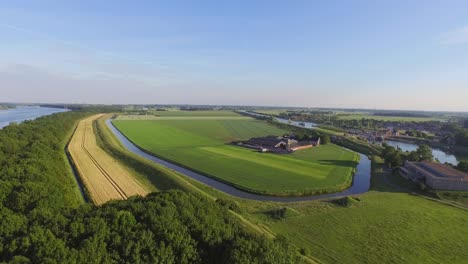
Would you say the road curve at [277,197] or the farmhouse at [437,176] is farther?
the farmhouse at [437,176]

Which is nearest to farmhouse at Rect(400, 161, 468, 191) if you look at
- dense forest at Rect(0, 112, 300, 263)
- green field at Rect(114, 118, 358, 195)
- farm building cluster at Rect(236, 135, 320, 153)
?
green field at Rect(114, 118, 358, 195)

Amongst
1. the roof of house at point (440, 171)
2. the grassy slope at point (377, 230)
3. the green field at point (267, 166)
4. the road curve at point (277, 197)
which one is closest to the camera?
the grassy slope at point (377, 230)

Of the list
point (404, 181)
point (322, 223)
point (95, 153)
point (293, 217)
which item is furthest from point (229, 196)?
point (95, 153)

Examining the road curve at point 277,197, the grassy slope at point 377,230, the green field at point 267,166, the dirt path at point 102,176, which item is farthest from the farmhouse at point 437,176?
the dirt path at point 102,176

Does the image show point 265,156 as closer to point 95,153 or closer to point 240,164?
point 240,164

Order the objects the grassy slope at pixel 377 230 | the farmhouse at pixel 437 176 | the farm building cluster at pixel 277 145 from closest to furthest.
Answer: the grassy slope at pixel 377 230 < the farmhouse at pixel 437 176 < the farm building cluster at pixel 277 145

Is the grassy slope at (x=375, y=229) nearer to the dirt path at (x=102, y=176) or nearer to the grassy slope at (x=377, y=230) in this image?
the grassy slope at (x=377, y=230)

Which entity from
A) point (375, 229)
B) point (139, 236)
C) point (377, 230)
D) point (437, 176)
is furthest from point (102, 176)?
point (437, 176)

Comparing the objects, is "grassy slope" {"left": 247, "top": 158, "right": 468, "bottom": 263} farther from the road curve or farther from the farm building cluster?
the farm building cluster
